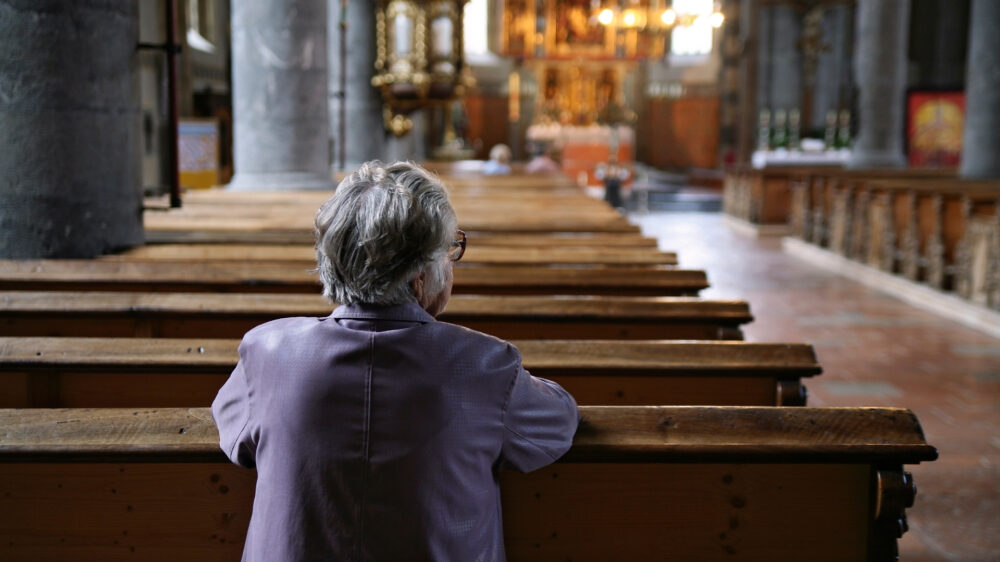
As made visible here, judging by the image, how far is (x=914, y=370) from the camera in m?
A: 6.11

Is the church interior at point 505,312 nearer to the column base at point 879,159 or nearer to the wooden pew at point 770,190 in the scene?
the wooden pew at point 770,190

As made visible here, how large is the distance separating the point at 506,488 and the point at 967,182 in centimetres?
940

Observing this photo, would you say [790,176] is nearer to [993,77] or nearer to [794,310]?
[993,77]

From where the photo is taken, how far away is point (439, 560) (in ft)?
4.80

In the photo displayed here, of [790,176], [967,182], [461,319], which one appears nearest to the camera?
[461,319]

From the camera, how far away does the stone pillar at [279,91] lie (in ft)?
25.2

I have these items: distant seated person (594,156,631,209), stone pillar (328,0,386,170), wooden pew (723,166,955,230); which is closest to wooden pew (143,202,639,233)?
stone pillar (328,0,386,170)

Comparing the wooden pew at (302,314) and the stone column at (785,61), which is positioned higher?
the stone column at (785,61)

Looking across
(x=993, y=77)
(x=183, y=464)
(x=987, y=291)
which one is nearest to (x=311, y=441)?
(x=183, y=464)

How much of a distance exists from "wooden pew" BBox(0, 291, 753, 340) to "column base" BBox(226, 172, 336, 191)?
4839 millimetres

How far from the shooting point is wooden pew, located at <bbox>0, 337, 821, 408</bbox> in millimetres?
2416

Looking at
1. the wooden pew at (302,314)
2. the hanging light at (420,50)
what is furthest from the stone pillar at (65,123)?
the hanging light at (420,50)

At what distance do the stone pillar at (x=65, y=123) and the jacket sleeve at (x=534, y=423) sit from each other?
9.58 feet

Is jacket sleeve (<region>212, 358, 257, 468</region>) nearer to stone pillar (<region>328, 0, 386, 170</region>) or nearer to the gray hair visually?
the gray hair
